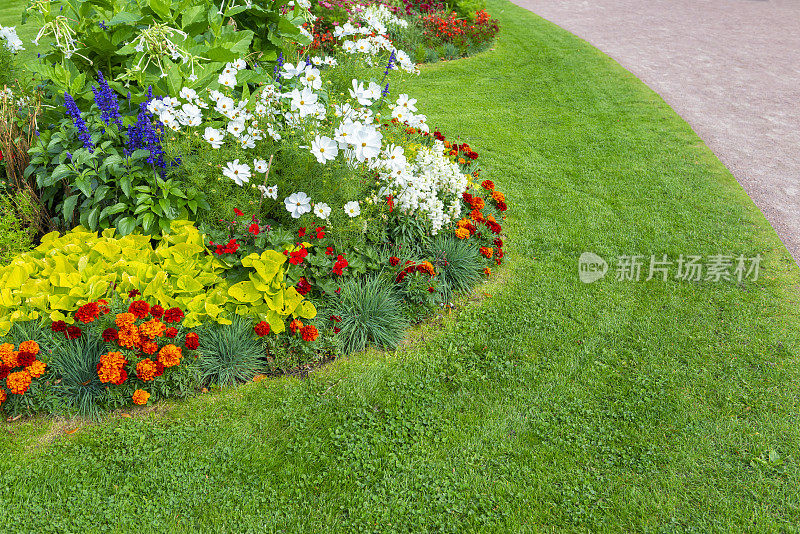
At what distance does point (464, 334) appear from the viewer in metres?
3.50

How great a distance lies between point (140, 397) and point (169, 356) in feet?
0.82

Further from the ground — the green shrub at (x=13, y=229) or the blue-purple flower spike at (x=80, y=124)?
the blue-purple flower spike at (x=80, y=124)

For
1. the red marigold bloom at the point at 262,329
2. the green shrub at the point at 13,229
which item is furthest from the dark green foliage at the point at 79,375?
the green shrub at the point at 13,229

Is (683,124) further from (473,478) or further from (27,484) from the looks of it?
(27,484)

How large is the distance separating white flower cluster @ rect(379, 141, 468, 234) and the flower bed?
15mm

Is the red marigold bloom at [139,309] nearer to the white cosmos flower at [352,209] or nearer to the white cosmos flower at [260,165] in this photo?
the white cosmos flower at [260,165]

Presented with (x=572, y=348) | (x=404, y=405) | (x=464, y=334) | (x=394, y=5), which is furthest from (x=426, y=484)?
(x=394, y=5)

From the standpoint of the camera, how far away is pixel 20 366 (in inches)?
108

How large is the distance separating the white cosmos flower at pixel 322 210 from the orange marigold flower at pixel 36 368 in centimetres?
164

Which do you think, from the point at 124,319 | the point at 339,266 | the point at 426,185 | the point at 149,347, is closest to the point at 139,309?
the point at 124,319

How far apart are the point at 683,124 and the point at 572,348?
4.44 meters

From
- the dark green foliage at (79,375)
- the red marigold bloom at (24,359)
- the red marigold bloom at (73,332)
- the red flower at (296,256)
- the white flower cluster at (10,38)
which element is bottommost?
the dark green foliage at (79,375)

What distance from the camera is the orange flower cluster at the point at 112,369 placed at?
2699 millimetres

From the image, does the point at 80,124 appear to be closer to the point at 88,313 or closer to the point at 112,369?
the point at 88,313
